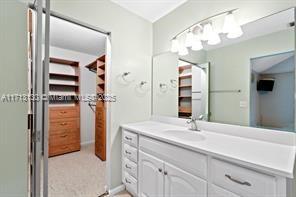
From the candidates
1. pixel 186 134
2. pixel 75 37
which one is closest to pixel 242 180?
pixel 186 134

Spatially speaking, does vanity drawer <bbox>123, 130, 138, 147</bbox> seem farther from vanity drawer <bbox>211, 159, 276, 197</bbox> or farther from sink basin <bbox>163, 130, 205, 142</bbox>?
vanity drawer <bbox>211, 159, 276, 197</bbox>

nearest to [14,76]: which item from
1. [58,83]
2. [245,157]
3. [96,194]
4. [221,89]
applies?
[245,157]

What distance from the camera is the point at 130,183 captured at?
1723 millimetres

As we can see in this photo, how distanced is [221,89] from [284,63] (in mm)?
516

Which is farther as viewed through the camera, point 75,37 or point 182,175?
point 75,37

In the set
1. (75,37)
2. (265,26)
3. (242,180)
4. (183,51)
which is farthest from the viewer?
(75,37)

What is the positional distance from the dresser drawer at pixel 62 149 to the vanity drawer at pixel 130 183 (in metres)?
1.83

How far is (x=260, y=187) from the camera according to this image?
766 millimetres

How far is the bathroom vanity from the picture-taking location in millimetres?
766

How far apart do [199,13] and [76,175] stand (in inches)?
107

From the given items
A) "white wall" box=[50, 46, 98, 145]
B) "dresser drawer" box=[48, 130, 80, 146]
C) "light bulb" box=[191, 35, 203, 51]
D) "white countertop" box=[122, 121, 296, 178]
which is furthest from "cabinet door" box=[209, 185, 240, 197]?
"white wall" box=[50, 46, 98, 145]

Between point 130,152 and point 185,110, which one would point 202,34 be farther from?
point 130,152

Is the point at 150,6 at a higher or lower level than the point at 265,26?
higher

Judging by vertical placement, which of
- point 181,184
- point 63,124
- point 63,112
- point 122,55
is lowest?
point 181,184
